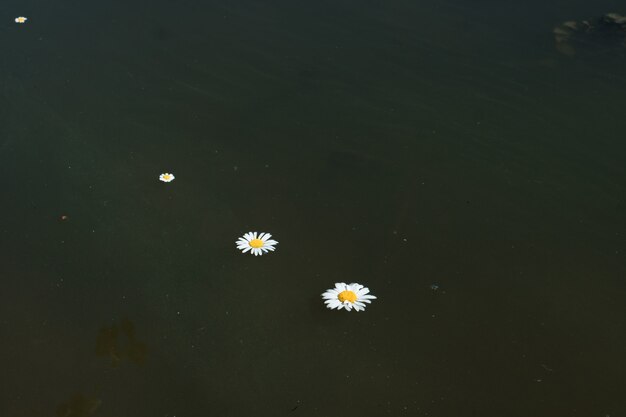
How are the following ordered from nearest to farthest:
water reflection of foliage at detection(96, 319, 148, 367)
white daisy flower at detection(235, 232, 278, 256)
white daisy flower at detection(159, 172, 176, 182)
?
water reflection of foliage at detection(96, 319, 148, 367) < white daisy flower at detection(235, 232, 278, 256) < white daisy flower at detection(159, 172, 176, 182)

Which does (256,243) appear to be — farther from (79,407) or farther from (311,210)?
(79,407)

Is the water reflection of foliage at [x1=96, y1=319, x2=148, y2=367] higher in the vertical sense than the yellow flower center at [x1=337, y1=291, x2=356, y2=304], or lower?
lower

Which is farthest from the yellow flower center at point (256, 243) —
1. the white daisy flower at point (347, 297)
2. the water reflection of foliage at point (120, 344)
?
the water reflection of foliage at point (120, 344)

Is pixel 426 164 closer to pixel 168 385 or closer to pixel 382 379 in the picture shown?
pixel 382 379

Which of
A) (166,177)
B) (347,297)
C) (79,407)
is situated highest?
(347,297)

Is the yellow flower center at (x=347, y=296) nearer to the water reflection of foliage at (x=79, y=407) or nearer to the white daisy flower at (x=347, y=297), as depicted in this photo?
the white daisy flower at (x=347, y=297)

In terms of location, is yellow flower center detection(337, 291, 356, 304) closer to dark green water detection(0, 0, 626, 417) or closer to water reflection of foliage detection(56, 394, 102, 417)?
dark green water detection(0, 0, 626, 417)

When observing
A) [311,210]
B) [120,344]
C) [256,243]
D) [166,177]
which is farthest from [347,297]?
[166,177]

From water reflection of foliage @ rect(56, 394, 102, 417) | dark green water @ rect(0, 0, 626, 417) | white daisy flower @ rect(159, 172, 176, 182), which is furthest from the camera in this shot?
white daisy flower @ rect(159, 172, 176, 182)

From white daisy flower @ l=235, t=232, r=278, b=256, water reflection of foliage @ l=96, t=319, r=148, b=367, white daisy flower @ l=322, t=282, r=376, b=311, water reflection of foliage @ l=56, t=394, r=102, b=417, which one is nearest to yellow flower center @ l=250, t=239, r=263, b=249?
white daisy flower @ l=235, t=232, r=278, b=256
